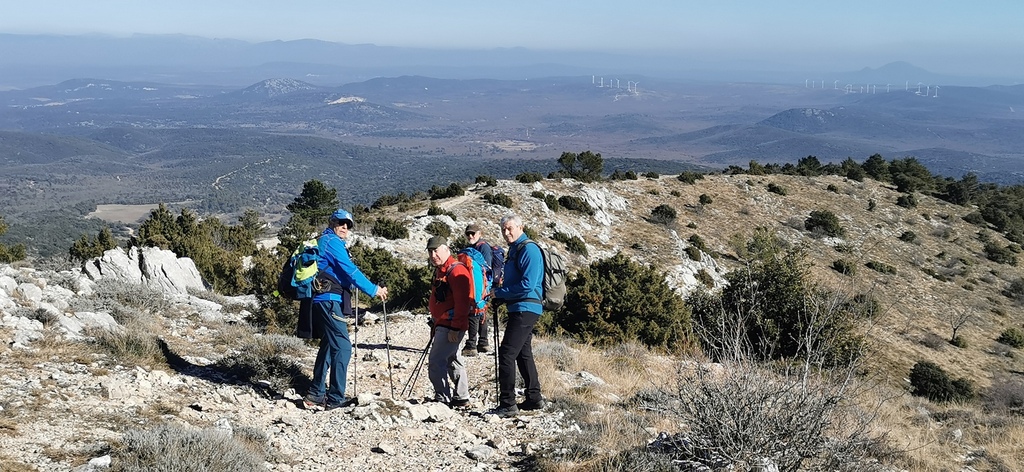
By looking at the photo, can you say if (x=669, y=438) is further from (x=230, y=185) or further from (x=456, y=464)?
(x=230, y=185)

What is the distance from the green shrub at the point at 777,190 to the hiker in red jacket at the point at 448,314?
34480 millimetres

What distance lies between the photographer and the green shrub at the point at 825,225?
1276 inches

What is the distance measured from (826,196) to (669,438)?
37.2 metres

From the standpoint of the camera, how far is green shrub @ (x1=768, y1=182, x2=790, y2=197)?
36.9 metres

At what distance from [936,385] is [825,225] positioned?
695 inches

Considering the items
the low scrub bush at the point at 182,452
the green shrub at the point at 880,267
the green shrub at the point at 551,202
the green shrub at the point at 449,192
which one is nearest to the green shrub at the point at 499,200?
the green shrub at the point at 551,202

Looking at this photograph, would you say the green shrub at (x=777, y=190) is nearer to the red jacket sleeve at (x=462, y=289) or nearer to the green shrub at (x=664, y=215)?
the green shrub at (x=664, y=215)

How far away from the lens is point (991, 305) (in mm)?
26906

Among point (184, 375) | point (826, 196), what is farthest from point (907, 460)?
point (826, 196)

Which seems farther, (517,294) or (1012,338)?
(1012,338)

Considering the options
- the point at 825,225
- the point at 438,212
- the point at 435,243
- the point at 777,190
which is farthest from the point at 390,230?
the point at 777,190

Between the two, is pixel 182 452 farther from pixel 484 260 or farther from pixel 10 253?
pixel 10 253

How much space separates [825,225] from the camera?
32.5 m

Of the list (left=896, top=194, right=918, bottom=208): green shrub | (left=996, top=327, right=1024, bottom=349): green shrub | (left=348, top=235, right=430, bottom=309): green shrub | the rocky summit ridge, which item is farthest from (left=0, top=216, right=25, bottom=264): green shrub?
(left=896, top=194, right=918, bottom=208): green shrub
